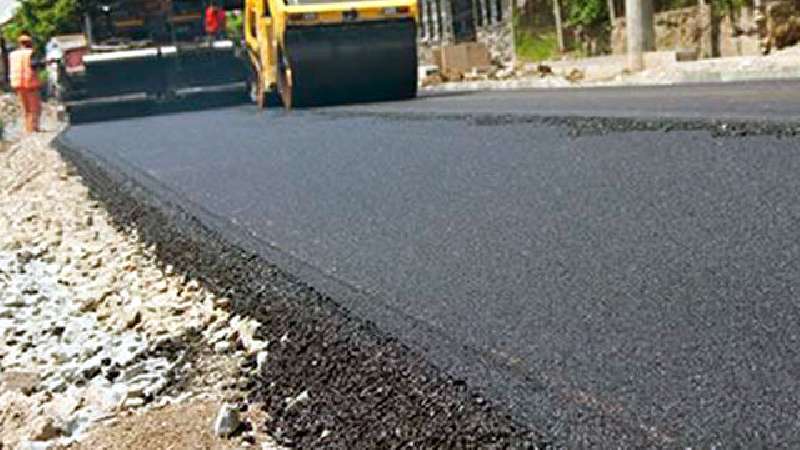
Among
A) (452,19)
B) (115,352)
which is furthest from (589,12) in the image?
(115,352)

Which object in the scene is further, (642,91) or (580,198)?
(642,91)

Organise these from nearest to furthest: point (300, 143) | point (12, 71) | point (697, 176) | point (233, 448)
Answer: point (233, 448)
point (697, 176)
point (300, 143)
point (12, 71)

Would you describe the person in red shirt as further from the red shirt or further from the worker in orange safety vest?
the worker in orange safety vest

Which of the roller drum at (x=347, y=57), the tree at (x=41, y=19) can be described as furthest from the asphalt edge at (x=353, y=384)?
the tree at (x=41, y=19)

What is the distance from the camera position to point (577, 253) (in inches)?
196

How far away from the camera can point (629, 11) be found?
21.1 meters

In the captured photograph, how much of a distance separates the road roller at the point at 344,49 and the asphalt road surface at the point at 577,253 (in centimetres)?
708

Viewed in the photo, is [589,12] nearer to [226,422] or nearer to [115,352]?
[115,352]

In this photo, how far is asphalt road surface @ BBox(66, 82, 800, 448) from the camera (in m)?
3.20

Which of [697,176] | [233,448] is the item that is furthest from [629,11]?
[233,448]

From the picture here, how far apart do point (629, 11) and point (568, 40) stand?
1179cm

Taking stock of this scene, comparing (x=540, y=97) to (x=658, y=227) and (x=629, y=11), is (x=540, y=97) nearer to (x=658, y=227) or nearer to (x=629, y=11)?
(x=629, y=11)

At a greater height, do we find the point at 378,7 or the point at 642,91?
the point at 378,7

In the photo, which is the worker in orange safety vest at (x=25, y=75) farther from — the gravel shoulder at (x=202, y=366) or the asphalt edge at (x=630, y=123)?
the gravel shoulder at (x=202, y=366)
